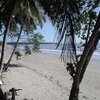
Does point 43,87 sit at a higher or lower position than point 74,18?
lower

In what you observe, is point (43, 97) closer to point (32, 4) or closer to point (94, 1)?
point (32, 4)

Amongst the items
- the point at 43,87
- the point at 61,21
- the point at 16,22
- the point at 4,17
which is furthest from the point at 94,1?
the point at 16,22

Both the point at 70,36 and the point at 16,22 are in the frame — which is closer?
the point at 70,36

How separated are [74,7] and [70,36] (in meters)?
0.37

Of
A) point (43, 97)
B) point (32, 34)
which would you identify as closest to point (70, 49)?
point (43, 97)

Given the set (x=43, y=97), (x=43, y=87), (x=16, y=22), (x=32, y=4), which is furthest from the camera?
(x=16, y=22)

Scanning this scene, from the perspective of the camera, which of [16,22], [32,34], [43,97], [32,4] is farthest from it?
[32,34]

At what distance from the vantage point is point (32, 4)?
13.8m

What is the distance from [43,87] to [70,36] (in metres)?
12.2

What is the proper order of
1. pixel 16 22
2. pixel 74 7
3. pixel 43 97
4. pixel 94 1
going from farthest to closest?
1. pixel 16 22
2. pixel 43 97
3. pixel 94 1
4. pixel 74 7

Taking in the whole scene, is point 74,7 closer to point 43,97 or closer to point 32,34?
point 43,97

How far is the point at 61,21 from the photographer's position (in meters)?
3.60

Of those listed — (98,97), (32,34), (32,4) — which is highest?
(32,4)

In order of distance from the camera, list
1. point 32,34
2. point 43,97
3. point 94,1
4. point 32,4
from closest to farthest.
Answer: point 94,1
point 43,97
point 32,4
point 32,34
